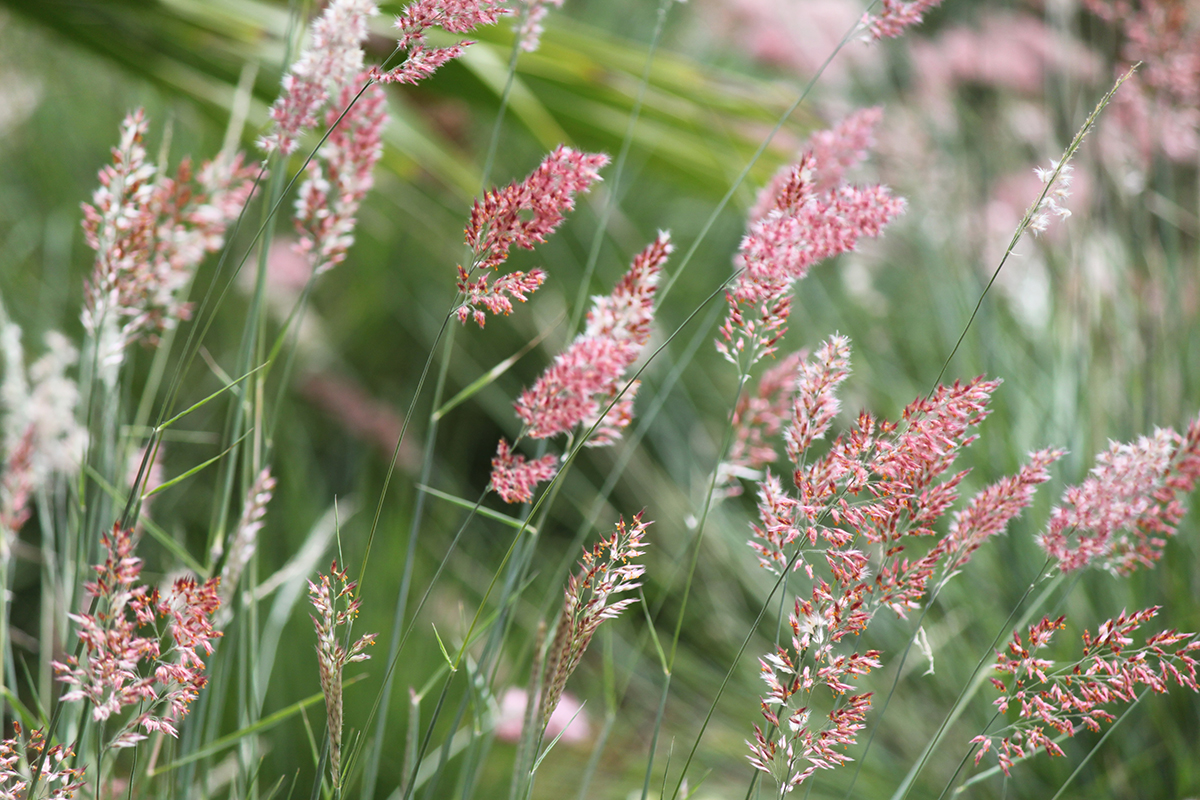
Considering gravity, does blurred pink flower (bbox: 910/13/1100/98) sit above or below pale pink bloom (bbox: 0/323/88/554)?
above

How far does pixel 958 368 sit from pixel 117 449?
4.34 ft

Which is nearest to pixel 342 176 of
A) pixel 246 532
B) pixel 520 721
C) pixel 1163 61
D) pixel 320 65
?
pixel 320 65

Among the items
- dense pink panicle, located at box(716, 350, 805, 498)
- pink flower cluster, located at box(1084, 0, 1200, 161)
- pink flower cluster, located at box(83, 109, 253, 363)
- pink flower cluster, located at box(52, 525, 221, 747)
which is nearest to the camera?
pink flower cluster, located at box(52, 525, 221, 747)

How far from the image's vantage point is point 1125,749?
119 centimetres

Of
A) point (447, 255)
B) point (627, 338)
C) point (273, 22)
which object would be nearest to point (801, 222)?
point (627, 338)

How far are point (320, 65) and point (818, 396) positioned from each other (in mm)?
352

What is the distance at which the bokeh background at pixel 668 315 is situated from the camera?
3.72ft

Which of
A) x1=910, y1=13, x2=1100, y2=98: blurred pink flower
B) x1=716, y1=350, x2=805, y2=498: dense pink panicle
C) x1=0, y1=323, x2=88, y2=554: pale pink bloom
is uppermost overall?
x1=910, y1=13, x2=1100, y2=98: blurred pink flower

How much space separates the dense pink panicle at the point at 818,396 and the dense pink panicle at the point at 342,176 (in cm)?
33

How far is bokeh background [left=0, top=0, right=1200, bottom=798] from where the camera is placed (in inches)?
44.7

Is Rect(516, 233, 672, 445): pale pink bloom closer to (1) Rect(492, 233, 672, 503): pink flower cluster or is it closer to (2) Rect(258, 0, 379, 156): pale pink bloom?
(1) Rect(492, 233, 672, 503): pink flower cluster

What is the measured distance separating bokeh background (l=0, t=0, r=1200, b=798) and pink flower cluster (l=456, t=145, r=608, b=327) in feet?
0.69

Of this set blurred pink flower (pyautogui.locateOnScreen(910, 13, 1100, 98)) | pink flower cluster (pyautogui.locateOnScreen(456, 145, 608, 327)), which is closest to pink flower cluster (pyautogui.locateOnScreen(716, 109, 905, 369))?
pink flower cluster (pyautogui.locateOnScreen(456, 145, 608, 327))

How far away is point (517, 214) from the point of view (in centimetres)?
50
